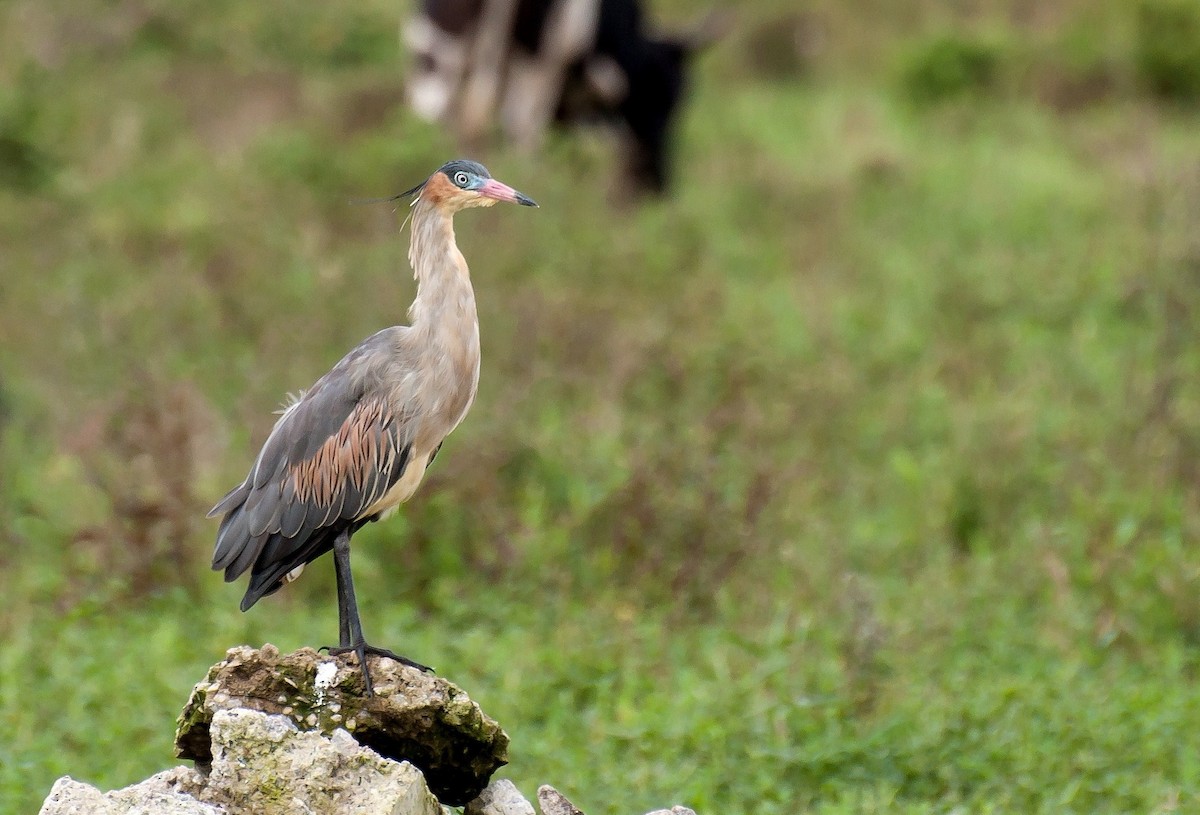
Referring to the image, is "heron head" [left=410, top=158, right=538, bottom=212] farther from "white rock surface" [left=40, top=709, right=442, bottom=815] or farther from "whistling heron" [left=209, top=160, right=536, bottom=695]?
"white rock surface" [left=40, top=709, right=442, bottom=815]

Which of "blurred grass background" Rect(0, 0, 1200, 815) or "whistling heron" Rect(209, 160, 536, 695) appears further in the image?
"blurred grass background" Rect(0, 0, 1200, 815)

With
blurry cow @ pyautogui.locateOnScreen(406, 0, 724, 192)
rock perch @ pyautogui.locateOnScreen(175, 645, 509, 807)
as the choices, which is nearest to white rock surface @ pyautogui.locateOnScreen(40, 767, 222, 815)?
rock perch @ pyautogui.locateOnScreen(175, 645, 509, 807)

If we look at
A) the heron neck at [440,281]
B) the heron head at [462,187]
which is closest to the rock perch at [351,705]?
the heron neck at [440,281]

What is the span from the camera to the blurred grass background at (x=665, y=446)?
5980 mm

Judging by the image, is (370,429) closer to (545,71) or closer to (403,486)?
(403,486)

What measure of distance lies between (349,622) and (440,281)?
884 millimetres

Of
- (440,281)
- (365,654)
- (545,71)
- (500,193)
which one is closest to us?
(500,193)

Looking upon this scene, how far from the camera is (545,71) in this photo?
43.7 feet

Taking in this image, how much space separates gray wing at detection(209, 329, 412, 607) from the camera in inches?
166

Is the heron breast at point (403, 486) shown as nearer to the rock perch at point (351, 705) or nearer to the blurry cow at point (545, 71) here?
the rock perch at point (351, 705)

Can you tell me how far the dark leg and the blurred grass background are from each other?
1.39 meters

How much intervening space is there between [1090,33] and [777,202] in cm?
703

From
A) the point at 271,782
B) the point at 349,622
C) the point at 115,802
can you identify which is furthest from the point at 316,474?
the point at 115,802

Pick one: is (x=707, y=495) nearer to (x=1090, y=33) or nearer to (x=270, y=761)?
(x=270, y=761)
